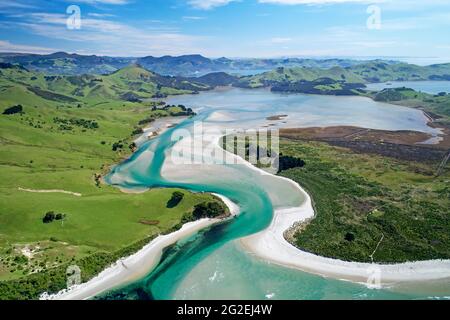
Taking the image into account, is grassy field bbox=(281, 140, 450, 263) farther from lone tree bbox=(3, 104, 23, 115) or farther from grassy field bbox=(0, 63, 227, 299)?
lone tree bbox=(3, 104, 23, 115)

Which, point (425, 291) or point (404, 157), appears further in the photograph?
point (404, 157)

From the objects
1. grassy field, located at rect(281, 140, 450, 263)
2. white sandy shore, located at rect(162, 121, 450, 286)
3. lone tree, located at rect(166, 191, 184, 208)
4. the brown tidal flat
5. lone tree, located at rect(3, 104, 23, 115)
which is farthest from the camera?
lone tree, located at rect(3, 104, 23, 115)

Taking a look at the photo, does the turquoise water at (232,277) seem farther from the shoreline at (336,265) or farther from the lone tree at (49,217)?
the lone tree at (49,217)

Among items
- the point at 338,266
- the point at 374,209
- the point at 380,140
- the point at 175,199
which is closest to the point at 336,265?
the point at 338,266

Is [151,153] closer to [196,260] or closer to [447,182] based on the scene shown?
[196,260]

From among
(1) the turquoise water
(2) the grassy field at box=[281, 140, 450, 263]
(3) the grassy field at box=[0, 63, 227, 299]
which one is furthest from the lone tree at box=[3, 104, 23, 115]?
(1) the turquoise water

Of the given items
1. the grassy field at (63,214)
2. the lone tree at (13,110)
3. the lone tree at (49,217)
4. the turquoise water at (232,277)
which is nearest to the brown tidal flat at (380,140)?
the turquoise water at (232,277)
